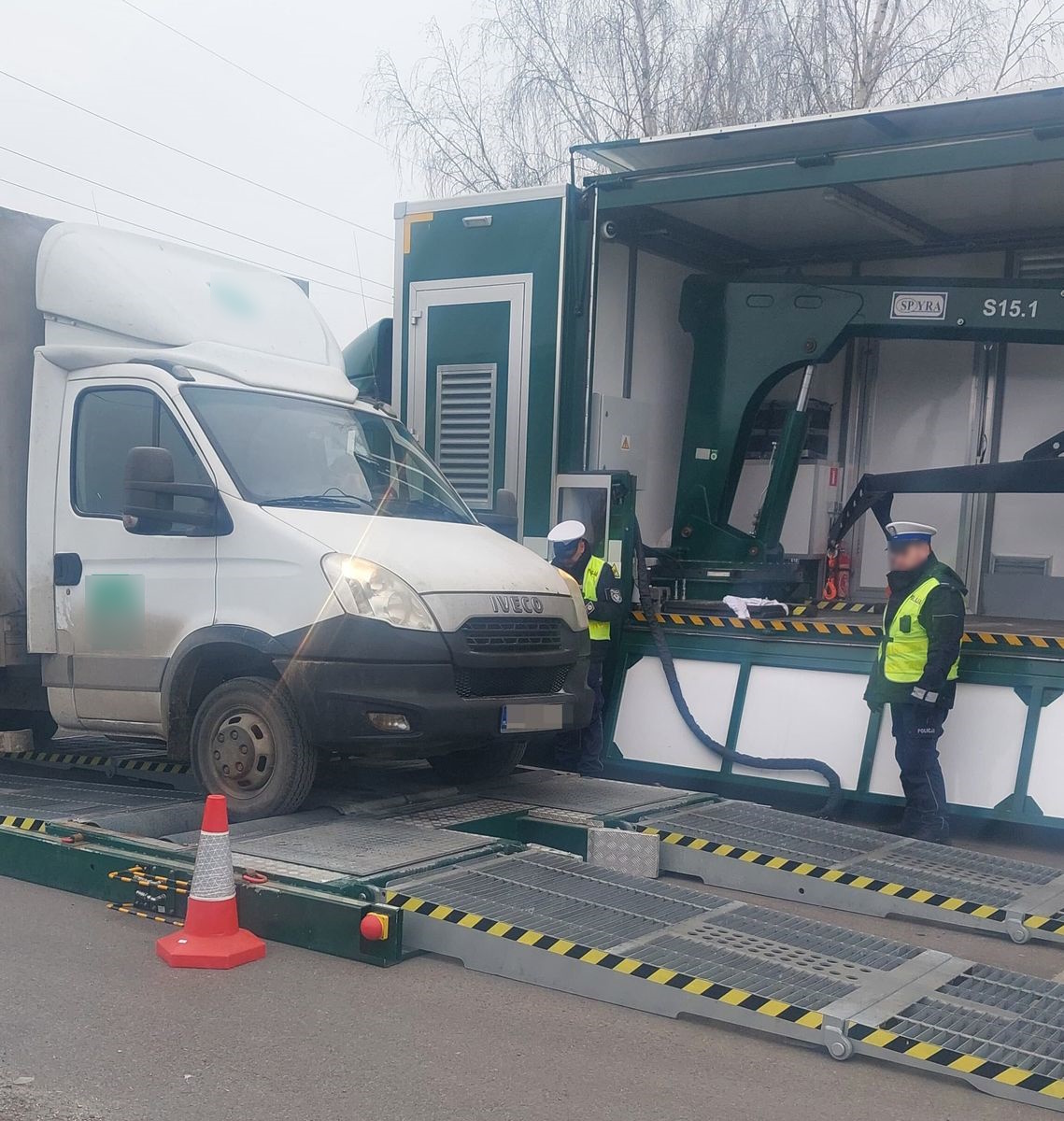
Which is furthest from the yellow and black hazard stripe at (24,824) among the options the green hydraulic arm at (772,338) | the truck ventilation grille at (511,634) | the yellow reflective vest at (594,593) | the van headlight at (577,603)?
the green hydraulic arm at (772,338)

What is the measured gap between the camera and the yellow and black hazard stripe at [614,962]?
4410mm

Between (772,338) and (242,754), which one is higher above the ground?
(772,338)

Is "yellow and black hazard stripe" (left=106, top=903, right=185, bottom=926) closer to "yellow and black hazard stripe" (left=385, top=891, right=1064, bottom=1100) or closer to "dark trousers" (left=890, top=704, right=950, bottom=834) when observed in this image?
"yellow and black hazard stripe" (left=385, top=891, right=1064, bottom=1100)

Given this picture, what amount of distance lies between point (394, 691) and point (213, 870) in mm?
1391

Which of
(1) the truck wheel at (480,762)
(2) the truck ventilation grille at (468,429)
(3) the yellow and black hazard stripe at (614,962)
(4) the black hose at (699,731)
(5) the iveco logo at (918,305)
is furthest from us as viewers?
(2) the truck ventilation grille at (468,429)

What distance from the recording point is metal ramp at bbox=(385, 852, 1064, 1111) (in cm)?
423

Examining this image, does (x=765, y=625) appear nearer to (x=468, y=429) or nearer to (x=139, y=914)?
(x=468, y=429)

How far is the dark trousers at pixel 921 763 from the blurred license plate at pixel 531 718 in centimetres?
189

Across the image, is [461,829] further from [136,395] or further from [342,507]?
[136,395]

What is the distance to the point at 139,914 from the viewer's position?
5.61m

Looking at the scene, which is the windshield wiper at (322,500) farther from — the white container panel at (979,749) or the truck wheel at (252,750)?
the white container panel at (979,749)

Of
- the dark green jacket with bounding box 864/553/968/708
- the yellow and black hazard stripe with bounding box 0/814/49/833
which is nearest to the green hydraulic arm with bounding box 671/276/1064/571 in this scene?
the dark green jacket with bounding box 864/553/968/708

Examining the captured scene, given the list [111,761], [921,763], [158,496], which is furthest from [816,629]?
[111,761]

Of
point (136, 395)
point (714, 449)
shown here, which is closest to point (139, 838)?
point (136, 395)
